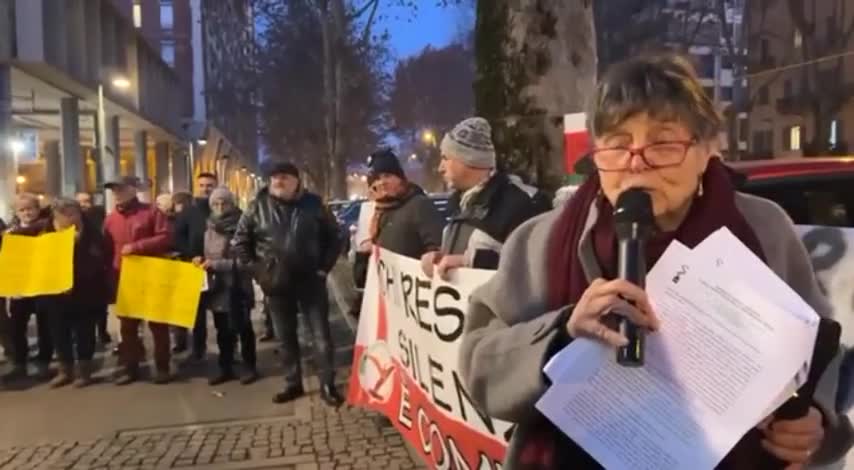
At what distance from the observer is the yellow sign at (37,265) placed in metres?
8.45

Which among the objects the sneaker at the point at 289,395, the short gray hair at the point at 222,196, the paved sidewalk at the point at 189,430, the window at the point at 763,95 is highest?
the window at the point at 763,95

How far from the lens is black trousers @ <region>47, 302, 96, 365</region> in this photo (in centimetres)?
855

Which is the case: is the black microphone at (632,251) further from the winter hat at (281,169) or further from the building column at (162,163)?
the building column at (162,163)

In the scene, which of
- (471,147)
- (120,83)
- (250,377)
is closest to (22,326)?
(250,377)

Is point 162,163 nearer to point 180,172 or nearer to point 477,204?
point 180,172

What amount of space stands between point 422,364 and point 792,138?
1716cm

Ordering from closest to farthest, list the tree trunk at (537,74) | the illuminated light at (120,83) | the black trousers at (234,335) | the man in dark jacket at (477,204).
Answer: the man in dark jacket at (477,204)
the tree trunk at (537,74)
the black trousers at (234,335)
the illuminated light at (120,83)

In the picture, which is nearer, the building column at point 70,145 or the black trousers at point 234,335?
the black trousers at point 234,335

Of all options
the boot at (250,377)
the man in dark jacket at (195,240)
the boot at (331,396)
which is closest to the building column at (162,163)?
the man in dark jacket at (195,240)

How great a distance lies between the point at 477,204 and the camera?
447cm

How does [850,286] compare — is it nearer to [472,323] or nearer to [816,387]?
[816,387]

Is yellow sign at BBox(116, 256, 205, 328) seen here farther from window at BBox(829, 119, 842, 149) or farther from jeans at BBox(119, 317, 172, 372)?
window at BBox(829, 119, 842, 149)

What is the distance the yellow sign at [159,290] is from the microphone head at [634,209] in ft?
24.0

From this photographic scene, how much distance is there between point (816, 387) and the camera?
1.80 meters
